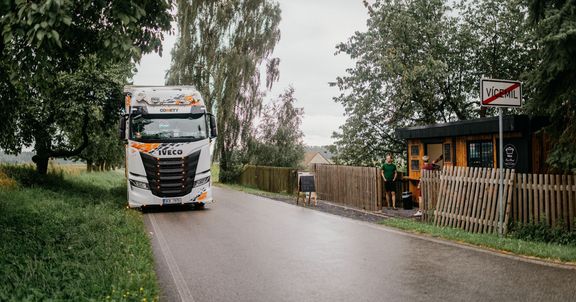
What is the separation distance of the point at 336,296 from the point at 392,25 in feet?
58.5

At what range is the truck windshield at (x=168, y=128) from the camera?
14508mm

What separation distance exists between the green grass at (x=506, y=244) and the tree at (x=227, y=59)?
896 inches

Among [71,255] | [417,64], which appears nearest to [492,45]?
[417,64]

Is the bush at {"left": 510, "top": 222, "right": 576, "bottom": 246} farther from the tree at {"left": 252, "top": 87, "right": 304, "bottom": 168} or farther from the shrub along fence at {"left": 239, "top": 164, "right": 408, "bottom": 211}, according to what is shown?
the tree at {"left": 252, "top": 87, "right": 304, "bottom": 168}

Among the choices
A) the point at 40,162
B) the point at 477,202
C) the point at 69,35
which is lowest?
the point at 477,202

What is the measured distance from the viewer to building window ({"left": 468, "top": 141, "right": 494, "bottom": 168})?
1542 centimetres

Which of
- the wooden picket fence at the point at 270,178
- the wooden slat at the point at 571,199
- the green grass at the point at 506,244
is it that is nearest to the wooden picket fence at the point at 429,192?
the green grass at the point at 506,244

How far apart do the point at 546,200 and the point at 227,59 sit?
25.6 m

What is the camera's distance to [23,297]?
5.27 metres

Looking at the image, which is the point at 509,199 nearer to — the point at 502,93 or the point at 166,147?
the point at 502,93

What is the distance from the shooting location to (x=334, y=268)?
23.7ft

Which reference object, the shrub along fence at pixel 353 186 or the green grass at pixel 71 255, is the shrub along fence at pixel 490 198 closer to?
the shrub along fence at pixel 353 186

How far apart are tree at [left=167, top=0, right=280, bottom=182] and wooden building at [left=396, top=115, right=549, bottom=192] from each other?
16062mm

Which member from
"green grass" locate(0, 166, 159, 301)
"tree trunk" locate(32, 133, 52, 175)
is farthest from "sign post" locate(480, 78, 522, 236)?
"tree trunk" locate(32, 133, 52, 175)
